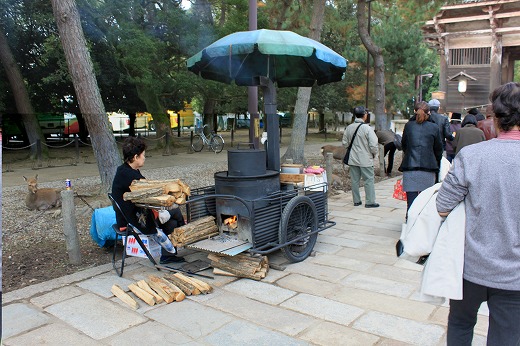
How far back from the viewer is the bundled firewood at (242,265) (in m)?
4.33

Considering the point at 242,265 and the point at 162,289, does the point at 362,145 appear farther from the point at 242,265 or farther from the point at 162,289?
the point at 162,289

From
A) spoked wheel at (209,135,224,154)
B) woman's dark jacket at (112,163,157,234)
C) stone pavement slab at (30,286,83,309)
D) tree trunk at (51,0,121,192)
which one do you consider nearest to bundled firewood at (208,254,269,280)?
woman's dark jacket at (112,163,157,234)

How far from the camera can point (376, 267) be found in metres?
4.72

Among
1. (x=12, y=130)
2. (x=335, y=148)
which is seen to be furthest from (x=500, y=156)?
(x=12, y=130)

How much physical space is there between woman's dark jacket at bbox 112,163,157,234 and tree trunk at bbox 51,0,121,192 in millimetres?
3276

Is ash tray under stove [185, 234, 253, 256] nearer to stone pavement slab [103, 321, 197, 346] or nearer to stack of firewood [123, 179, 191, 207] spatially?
stack of firewood [123, 179, 191, 207]

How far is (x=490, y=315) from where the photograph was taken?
2.14m

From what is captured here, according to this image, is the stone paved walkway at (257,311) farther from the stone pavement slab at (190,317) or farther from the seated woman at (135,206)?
the seated woman at (135,206)

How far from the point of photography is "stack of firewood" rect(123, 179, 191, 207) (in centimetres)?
404

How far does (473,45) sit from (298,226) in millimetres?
14960

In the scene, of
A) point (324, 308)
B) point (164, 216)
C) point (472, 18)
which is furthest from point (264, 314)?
point (472, 18)

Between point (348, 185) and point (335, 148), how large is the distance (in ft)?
8.63

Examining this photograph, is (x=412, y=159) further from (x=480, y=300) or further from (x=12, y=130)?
(x=12, y=130)

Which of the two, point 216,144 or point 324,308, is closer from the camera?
point 324,308
